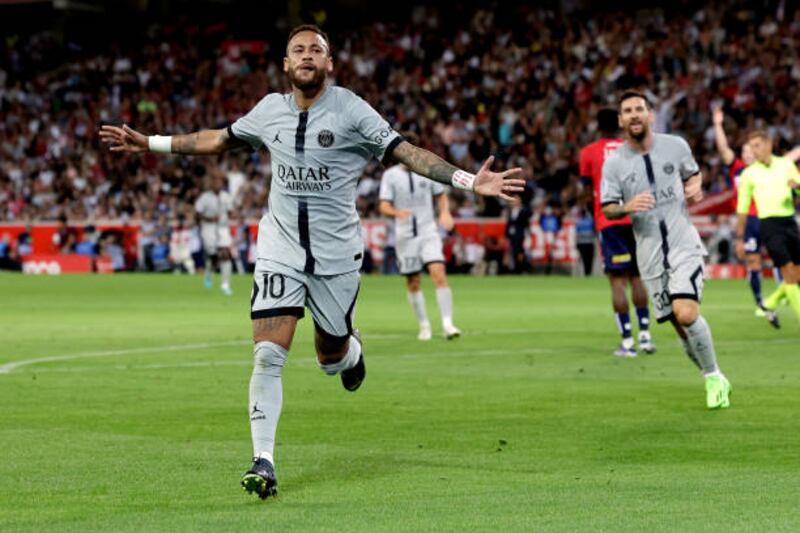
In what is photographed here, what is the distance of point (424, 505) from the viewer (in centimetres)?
795

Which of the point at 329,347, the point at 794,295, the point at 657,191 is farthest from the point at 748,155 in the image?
the point at 329,347

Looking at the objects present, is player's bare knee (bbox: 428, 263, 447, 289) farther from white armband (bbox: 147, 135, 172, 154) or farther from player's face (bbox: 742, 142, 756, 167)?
white armband (bbox: 147, 135, 172, 154)

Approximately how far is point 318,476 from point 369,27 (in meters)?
48.5

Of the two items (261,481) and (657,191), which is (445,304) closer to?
(657,191)

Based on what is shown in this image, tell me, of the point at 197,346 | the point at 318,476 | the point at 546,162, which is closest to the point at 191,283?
the point at 546,162

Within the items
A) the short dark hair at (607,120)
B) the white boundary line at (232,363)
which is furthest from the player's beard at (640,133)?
the white boundary line at (232,363)

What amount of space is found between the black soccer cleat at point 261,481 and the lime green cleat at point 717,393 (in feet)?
16.9

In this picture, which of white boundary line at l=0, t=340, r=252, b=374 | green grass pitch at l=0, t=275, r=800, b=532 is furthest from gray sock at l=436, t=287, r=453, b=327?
white boundary line at l=0, t=340, r=252, b=374

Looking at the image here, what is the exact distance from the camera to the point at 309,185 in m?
9.33

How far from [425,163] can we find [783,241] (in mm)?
12420

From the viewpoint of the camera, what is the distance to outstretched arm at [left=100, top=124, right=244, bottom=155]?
379 inches

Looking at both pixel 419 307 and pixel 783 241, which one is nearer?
pixel 419 307

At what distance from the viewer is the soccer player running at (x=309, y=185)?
915cm

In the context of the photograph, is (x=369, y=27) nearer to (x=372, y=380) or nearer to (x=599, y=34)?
(x=599, y=34)
